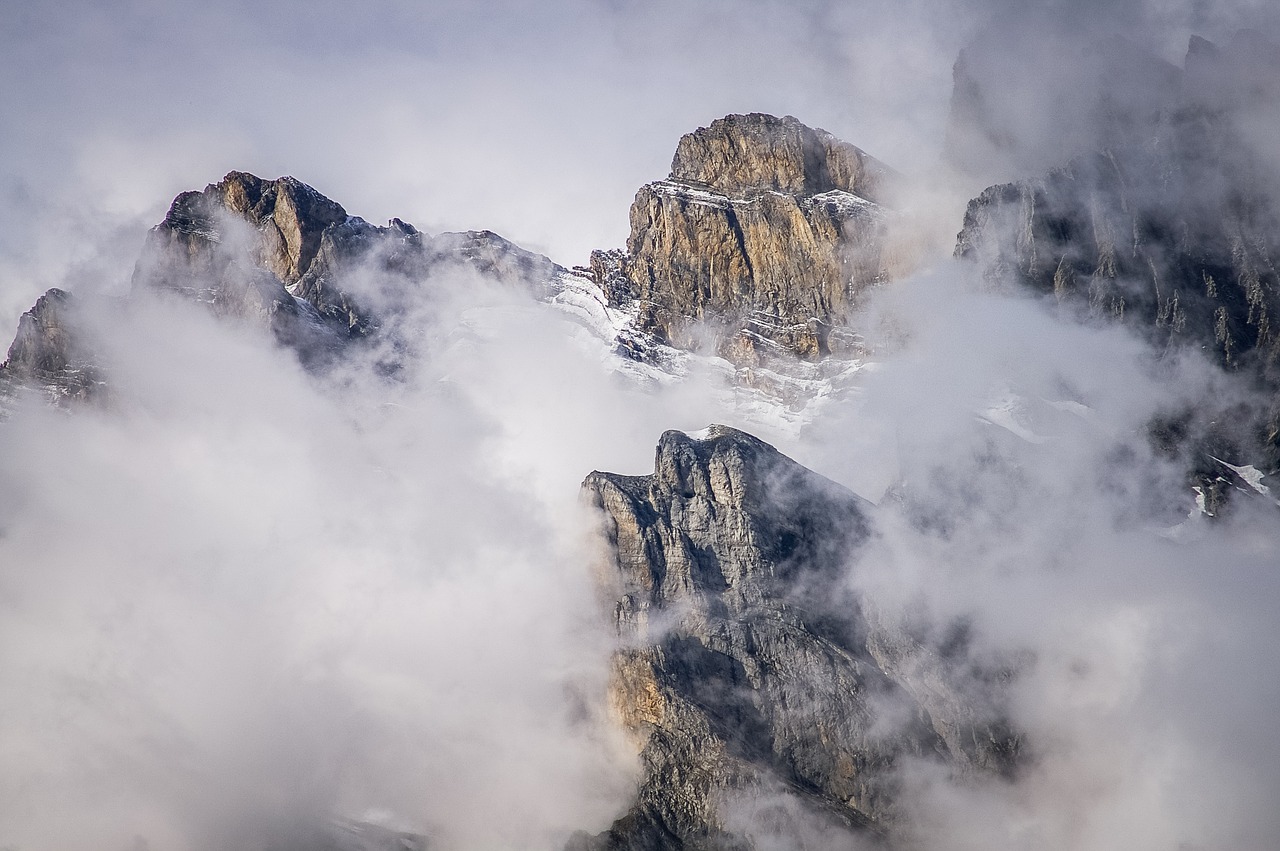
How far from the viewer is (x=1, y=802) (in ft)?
648

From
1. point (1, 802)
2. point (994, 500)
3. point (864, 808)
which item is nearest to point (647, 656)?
point (864, 808)

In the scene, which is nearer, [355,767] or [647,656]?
[647,656]

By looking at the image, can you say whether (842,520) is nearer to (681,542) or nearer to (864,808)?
A: (681,542)

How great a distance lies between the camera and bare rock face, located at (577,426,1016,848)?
148 m

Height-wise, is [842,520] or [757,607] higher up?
[842,520]

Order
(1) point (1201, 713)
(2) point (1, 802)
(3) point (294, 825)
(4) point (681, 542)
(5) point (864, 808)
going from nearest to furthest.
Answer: (5) point (864, 808) < (1) point (1201, 713) < (4) point (681, 542) < (3) point (294, 825) < (2) point (1, 802)

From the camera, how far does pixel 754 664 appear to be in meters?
160

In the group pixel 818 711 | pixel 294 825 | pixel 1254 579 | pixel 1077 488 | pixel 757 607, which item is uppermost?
pixel 1077 488

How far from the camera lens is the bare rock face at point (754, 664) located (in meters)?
148

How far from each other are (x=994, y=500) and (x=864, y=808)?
57298mm

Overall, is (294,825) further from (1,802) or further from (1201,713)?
(1201,713)

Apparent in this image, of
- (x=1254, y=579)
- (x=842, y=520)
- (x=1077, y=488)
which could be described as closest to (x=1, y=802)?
(x=842, y=520)

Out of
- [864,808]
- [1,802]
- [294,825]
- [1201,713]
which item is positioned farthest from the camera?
[1,802]

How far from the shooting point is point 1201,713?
15800 centimetres
